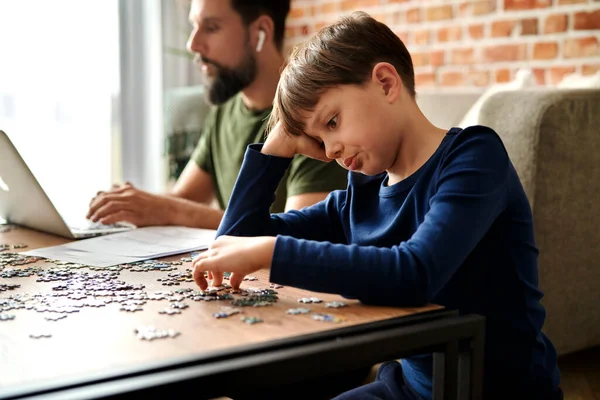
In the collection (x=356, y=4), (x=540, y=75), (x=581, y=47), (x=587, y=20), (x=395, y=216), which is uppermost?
(x=356, y=4)

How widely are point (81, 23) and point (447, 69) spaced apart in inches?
76.7

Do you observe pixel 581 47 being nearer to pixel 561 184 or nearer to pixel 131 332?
pixel 561 184

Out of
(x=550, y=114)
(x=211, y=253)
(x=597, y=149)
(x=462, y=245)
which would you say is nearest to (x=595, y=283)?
(x=597, y=149)

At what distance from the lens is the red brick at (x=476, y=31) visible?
3.27 meters

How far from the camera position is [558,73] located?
299cm

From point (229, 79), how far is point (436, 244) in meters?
1.69

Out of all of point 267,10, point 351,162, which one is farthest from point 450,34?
point 351,162

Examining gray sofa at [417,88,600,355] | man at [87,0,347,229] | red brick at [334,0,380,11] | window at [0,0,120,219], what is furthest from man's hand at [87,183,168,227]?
red brick at [334,0,380,11]

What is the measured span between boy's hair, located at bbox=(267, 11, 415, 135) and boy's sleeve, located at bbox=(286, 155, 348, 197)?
76 centimetres

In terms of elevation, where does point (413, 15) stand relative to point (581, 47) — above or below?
above

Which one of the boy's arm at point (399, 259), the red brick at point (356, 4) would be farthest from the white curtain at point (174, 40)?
the boy's arm at point (399, 259)

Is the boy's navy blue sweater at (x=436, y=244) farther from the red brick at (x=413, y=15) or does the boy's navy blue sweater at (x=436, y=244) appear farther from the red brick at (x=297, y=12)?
the red brick at (x=297, y=12)

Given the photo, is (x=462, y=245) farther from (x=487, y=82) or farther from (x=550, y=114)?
(x=487, y=82)

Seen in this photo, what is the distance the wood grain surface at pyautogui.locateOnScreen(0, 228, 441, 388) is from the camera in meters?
0.83
